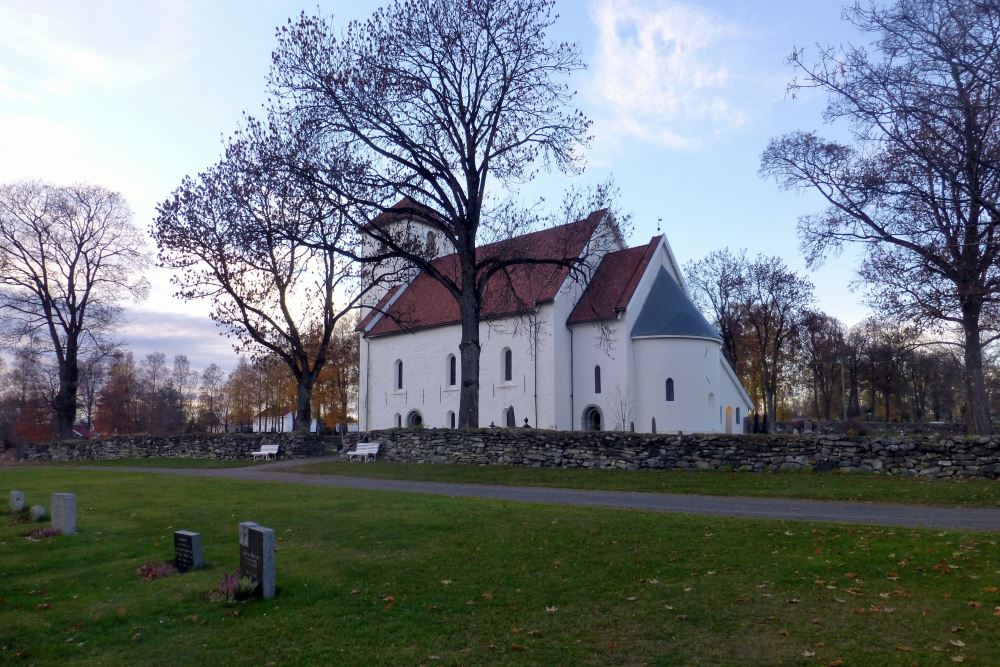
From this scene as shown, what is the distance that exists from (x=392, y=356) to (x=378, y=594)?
4163cm

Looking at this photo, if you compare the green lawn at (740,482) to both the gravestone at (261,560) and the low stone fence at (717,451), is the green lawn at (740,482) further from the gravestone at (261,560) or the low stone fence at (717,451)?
the gravestone at (261,560)

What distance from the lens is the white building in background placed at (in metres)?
37.9

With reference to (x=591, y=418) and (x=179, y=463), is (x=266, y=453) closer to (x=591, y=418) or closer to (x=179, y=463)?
(x=179, y=463)

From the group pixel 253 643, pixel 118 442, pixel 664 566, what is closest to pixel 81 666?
pixel 253 643

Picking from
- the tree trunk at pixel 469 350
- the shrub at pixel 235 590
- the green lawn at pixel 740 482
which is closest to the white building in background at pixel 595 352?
the tree trunk at pixel 469 350

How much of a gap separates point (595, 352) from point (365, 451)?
1463 centimetres

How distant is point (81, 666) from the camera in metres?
6.74

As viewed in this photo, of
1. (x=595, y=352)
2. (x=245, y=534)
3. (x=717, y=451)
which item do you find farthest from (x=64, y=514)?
(x=595, y=352)

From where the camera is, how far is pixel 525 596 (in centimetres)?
826

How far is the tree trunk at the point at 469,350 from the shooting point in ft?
89.9

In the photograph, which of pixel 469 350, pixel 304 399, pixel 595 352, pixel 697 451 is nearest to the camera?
pixel 697 451

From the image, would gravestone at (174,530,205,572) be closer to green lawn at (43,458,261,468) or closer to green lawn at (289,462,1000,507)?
green lawn at (289,462,1000,507)

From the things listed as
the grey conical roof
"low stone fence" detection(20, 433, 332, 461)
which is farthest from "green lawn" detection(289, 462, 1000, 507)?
the grey conical roof

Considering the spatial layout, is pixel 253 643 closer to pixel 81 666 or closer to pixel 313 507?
pixel 81 666
